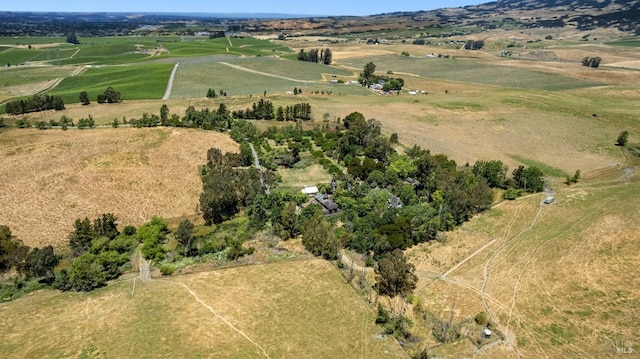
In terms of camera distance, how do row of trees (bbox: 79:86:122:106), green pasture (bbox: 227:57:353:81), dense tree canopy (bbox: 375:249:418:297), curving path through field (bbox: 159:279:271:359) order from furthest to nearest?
green pasture (bbox: 227:57:353:81) → row of trees (bbox: 79:86:122:106) → dense tree canopy (bbox: 375:249:418:297) → curving path through field (bbox: 159:279:271:359)

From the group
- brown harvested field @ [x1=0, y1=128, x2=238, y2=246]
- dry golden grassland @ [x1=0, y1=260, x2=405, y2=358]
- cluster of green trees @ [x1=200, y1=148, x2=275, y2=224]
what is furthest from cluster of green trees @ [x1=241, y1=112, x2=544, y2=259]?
brown harvested field @ [x1=0, y1=128, x2=238, y2=246]

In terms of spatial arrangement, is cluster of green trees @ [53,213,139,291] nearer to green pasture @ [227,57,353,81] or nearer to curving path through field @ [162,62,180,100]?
curving path through field @ [162,62,180,100]

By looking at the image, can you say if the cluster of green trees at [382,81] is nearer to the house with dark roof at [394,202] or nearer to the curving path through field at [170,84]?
the curving path through field at [170,84]

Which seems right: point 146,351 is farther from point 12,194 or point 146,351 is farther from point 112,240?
point 12,194

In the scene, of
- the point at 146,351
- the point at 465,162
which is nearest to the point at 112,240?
the point at 146,351

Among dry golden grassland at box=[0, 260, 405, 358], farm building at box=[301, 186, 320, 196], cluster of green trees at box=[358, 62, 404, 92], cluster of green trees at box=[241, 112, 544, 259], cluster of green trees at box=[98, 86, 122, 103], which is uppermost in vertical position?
cluster of green trees at box=[358, 62, 404, 92]

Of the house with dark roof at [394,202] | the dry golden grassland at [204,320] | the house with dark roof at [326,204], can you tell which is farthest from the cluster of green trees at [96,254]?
the house with dark roof at [394,202]
